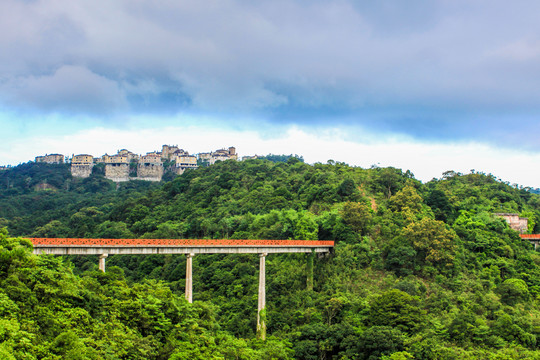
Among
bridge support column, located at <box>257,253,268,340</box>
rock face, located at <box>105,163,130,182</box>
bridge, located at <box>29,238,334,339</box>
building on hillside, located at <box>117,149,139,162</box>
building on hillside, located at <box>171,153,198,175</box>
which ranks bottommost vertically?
bridge support column, located at <box>257,253,268,340</box>

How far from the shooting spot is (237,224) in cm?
5691

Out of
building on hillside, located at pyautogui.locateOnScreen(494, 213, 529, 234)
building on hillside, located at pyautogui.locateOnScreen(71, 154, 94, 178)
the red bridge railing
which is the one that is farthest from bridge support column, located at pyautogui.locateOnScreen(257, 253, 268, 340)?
building on hillside, located at pyautogui.locateOnScreen(71, 154, 94, 178)

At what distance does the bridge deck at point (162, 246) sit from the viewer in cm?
3053

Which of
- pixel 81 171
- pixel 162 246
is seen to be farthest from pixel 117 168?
pixel 162 246

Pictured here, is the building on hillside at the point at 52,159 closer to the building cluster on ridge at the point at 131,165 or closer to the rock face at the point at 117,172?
the building cluster on ridge at the point at 131,165

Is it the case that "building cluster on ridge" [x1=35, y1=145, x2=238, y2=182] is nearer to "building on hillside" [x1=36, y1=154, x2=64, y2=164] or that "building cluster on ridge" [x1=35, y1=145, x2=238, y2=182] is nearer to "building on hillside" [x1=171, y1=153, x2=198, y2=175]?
"building on hillside" [x1=171, y1=153, x2=198, y2=175]

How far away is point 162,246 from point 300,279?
1521 centimetres

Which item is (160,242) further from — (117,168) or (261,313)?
(117,168)

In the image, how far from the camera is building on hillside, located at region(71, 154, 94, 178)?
123 meters

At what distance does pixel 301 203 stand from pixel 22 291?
126ft

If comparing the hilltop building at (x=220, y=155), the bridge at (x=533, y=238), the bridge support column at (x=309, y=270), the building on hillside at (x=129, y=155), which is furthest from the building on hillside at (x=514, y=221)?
the building on hillside at (x=129, y=155)

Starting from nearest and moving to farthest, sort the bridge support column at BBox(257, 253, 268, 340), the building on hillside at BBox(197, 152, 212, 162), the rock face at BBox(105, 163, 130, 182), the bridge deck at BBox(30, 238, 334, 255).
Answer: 1. the bridge deck at BBox(30, 238, 334, 255)
2. the bridge support column at BBox(257, 253, 268, 340)
3. the rock face at BBox(105, 163, 130, 182)
4. the building on hillside at BBox(197, 152, 212, 162)

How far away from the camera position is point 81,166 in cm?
12306

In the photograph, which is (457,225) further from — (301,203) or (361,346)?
(361,346)
